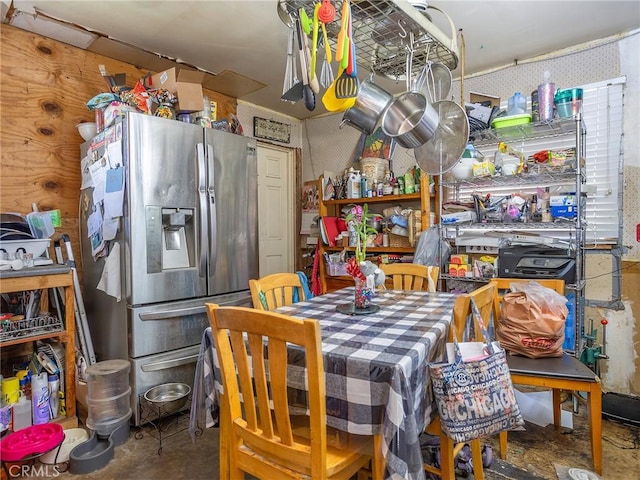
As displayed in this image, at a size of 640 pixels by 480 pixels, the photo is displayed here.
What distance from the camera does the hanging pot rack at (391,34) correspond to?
1495 mm

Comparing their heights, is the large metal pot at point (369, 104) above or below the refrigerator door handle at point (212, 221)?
above

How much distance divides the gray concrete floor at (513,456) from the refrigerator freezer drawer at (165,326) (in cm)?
49

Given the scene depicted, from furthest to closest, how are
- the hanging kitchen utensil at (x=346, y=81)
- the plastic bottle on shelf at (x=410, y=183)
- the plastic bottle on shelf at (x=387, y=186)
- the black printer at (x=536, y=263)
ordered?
the plastic bottle on shelf at (x=387, y=186) → the plastic bottle on shelf at (x=410, y=183) → the black printer at (x=536, y=263) → the hanging kitchen utensil at (x=346, y=81)

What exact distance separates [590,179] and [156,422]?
11.0ft

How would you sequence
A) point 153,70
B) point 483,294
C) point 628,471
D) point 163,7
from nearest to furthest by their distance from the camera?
point 483,294 < point 628,471 < point 163,7 < point 153,70

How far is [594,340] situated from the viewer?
252 cm

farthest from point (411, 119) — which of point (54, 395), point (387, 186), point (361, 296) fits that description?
point (54, 395)

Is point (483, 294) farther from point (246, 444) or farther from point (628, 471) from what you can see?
point (628, 471)

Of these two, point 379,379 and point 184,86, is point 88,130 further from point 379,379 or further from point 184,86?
point 379,379

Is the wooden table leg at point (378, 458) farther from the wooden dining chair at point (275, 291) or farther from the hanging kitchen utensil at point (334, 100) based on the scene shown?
the hanging kitchen utensil at point (334, 100)

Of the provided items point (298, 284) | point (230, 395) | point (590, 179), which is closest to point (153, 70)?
point (298, 284)

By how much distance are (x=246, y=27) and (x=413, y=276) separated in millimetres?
1969

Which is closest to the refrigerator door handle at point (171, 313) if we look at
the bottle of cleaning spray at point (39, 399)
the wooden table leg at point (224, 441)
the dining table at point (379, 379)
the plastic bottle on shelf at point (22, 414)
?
the bottle of cleaning spray at point (39, 399)

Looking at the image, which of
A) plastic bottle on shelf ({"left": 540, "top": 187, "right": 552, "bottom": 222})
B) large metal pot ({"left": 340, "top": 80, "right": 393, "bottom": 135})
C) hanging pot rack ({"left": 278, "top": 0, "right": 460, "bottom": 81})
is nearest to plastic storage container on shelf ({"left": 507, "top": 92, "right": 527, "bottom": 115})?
plastic bottle on shelf ({"left": 540, "top": 187, "right": 552, "bottom": 222})
